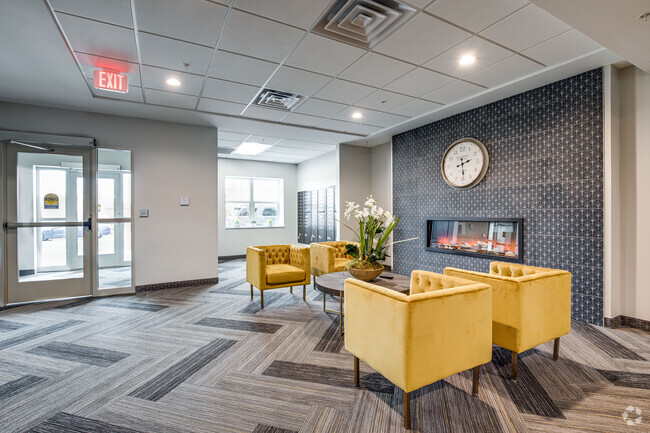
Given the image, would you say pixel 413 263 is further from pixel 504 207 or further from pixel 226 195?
pixel 226 195

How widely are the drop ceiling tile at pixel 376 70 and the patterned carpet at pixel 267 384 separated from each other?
9.48 feet

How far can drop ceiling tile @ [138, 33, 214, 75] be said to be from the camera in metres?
2.86

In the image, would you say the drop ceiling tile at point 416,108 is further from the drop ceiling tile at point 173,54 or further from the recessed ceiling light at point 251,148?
the recessed ceiling light at point 251,148

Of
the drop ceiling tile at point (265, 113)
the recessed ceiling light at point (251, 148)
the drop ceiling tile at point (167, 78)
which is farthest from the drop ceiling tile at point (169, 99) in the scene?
the recessed ceiling light at point (251, 148)

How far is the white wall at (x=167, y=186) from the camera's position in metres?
4.87

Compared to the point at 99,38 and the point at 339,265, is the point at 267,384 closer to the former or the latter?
the point at 339,265

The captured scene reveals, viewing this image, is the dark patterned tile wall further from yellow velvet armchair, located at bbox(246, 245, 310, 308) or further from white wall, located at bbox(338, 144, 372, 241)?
yellow velvet armchair, located at bbox(246, 245, 310, 308)

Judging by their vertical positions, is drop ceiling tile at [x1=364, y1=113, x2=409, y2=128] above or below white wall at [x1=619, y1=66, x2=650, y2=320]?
above

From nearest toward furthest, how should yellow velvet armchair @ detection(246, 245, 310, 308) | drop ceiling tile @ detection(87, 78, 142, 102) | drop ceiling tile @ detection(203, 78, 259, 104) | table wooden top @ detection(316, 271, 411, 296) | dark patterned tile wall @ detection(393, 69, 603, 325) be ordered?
table wooden top @ detection(316, 271, 411, 296) → dark patterned tile wall @ detection(393, 69, 603, 325) → drop ceiling tile @ detection(203, 78, 259, 104) → drop ceiling tile @ detection(87, 78, 142, 102) → yellow velvet armchair @ detection(246, 245, 310, 308)

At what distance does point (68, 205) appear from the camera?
183 inches

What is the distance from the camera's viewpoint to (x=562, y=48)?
9.82 feet

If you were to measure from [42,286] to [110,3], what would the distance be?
13.7 feet

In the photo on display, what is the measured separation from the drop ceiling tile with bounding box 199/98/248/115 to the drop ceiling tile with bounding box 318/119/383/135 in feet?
4.90

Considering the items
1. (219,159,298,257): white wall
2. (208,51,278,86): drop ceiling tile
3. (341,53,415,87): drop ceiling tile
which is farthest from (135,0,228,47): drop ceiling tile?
(219,159,298,257): white wall
